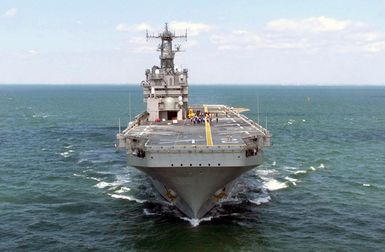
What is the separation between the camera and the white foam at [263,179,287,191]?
38416 millimetres

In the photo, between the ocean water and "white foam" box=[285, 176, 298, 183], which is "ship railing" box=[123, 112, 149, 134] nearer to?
the ocean water

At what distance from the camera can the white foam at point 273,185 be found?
126 ft

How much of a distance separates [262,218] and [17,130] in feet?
185

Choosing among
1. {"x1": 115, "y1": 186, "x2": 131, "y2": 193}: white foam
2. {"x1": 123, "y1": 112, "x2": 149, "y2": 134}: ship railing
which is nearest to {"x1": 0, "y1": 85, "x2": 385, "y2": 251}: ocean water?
{"x1": 115, "y1": 186, "x2": 131, "y2": 193}: white foam

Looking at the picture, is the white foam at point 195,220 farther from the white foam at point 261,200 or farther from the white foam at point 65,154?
the white foam at point 65,154

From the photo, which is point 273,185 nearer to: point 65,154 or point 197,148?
point 197,148

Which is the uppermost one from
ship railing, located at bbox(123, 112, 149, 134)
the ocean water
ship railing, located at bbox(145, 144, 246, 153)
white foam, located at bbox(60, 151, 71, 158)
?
ship railing, located at bbox(123, 112, 149, 134)

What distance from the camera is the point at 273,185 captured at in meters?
39.3

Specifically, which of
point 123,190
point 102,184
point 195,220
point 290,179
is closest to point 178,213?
point 195,220

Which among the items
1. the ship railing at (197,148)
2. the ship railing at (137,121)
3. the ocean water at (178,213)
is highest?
the ship railing at (137,121)

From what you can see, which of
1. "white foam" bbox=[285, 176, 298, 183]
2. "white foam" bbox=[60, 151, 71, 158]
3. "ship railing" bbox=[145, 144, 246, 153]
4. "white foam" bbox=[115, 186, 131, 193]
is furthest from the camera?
"white foam" bbox=[60, 151, 71, 158]

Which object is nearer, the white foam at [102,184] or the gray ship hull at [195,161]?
the gray ship hull at [195,161]

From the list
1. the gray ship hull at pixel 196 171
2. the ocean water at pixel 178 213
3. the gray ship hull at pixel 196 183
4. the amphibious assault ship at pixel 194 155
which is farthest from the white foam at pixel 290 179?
the gray ship hull at pixel 196 183

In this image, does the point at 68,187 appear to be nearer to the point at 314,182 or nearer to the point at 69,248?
the point at 69,248
